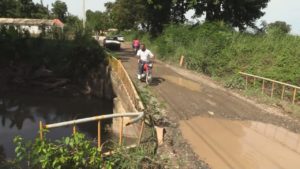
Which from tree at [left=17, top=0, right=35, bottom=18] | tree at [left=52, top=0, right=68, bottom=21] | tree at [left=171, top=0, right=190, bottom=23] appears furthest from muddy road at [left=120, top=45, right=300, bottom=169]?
tree at [left=52, top=0, right=68, bottom=21]

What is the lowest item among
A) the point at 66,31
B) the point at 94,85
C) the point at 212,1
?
the point at 94,85

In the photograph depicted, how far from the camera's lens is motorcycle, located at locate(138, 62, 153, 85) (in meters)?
18.7

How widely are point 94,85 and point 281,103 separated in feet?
55.0

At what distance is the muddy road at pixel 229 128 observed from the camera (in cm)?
1065

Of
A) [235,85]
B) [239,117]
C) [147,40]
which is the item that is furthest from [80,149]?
[147,40]

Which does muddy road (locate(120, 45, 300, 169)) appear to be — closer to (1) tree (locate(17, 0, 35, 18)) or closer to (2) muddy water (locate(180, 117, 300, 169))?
(2) muddy water (locate(180, 117, 300, 169))

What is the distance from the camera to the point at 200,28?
27984 millimetres

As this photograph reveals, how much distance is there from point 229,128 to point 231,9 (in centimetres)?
2233

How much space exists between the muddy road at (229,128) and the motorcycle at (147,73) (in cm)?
54

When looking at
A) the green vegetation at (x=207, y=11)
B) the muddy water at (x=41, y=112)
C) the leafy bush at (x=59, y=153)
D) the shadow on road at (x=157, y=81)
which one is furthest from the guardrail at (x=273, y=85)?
the green vegetation at (x=207, y=11)

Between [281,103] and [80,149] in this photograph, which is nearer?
[80,149]

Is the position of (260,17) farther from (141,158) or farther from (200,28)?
(141,158)

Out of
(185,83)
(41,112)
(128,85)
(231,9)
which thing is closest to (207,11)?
(231,9)

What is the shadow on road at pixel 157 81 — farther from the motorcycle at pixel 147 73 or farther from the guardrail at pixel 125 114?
the guardrail at pixel 125 114
